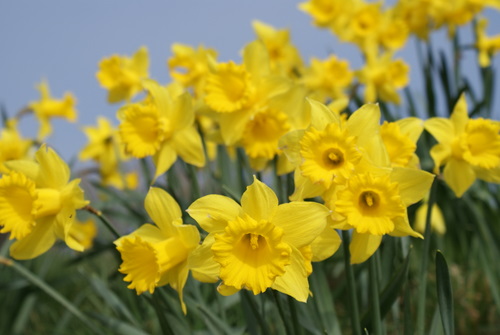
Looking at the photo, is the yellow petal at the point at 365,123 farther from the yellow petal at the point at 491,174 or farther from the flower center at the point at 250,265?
the yellow petal at the point at 491,174

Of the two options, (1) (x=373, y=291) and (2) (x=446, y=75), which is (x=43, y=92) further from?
(1) (x=373, y=291)

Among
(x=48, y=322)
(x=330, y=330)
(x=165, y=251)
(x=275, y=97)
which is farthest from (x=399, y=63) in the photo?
(x=48, y=322)

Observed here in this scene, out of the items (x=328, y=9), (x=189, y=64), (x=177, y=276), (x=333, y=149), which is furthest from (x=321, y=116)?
(x=328, y=9)

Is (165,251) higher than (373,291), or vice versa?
(165,251)

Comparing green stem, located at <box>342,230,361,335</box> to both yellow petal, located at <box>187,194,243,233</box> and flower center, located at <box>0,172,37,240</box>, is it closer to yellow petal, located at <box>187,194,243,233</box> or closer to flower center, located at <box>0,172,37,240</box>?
yellow petal, located at <box>187,194,243,233</box>

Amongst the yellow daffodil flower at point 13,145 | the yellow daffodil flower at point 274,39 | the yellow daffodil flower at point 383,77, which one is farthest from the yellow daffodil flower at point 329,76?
the yellow daffodil flower at point 13,145

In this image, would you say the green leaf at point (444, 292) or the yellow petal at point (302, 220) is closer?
the yellow petal at point (302, 220)

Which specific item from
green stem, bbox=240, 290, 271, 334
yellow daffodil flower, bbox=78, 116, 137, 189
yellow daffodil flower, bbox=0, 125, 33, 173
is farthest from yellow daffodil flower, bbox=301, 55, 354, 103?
green stem, bbox=240, 290, 271, 334
